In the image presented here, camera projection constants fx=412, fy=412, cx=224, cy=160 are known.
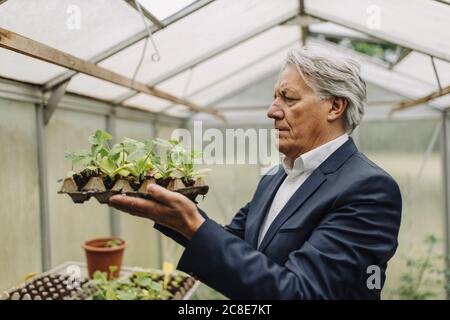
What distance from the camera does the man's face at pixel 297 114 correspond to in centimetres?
109

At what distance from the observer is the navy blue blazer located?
2.86ft

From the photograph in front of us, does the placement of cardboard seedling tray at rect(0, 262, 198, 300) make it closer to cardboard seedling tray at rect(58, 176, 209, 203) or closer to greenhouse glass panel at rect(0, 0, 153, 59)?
cardboard seedling tray at rect(58, 176, 209, 203)

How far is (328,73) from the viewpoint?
107 centimetres

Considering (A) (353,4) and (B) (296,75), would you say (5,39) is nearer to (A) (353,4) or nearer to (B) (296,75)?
(B) (296,75)

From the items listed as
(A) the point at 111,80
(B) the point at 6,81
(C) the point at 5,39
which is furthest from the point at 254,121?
(C) the point at 5,39

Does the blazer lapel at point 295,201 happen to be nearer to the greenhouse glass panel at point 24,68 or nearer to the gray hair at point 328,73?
the gray hair at point 328,73

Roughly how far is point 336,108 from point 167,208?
0.54m

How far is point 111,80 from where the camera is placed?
87.8 inches

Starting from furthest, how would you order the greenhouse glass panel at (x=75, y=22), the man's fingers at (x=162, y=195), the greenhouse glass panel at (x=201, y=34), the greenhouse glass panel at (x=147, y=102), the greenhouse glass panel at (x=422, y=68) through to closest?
the greenhouse glass panel at (x=147, y=102) < the greenhouse glass panel at (x=422, y=68) < the greenhouse glass panel at (x=201, y=34) < the greenhouse glass panel at (x=75, y=22) < the man's fingers at (x=162, y=195)

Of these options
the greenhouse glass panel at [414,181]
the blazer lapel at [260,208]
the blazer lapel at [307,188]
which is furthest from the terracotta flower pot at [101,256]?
the greenhouse glass panel at [414,181]

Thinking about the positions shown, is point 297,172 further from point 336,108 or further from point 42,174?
point 42,174

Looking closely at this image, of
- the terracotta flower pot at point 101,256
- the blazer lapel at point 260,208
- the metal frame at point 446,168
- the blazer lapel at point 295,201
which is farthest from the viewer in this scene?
the metal frame at point 446,168

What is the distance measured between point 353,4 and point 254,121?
2.31 meters

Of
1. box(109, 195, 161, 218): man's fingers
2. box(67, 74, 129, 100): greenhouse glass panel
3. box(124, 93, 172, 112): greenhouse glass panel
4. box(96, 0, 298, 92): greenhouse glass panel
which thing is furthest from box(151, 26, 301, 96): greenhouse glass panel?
box(109, 195, 161, 218): man's fingers
